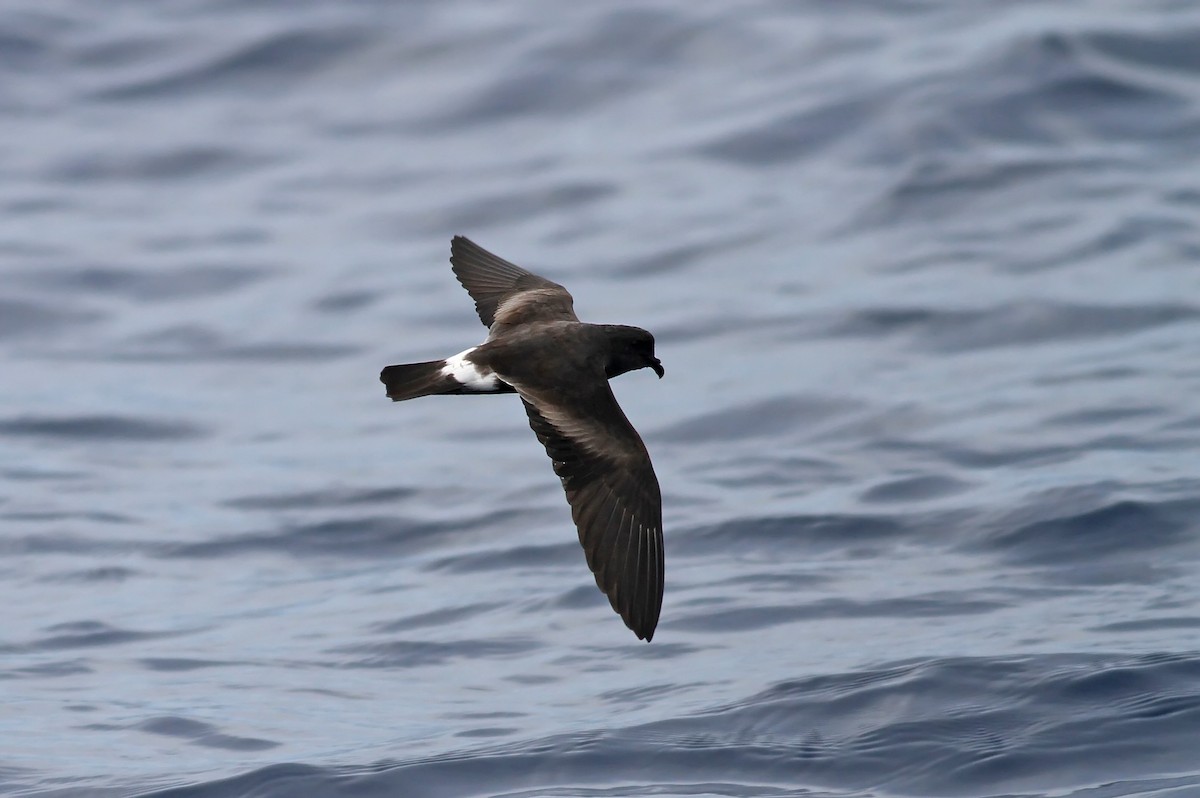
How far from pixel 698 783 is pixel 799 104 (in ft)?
31.6

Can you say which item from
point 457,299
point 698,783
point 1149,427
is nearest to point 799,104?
point 457,299

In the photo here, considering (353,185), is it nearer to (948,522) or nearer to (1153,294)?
(1153,294)

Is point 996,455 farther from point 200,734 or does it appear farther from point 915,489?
point 200,734

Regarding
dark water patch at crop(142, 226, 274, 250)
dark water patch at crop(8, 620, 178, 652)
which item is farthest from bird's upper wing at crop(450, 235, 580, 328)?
dark water patch at crop(142, 226, 274, 250)

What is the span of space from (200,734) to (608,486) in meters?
2.03

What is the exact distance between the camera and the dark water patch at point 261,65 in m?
16.0

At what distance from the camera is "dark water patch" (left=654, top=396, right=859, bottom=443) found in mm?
10516

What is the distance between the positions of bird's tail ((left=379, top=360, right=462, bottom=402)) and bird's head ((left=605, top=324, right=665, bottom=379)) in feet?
1.83

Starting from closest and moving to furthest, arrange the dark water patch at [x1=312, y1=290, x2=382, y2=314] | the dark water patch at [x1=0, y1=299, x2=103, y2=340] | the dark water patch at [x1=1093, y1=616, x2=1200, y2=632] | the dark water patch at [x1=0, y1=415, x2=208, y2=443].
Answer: the dark water patch at [x1=1093, y1=616, x2=1200, y2=632]
the dark water patch at [x1=0, y1=415, x2=208, y2=443]
the dark water patch at [x1=0, y1=299, x2=103, y2=340]
the dark water patch at [x1=312, y1=290, x2=382, y2=314]

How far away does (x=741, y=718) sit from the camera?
673 cm

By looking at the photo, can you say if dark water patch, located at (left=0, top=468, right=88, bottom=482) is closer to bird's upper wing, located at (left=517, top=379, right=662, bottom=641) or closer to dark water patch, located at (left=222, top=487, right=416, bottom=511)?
dark water patch, located at (left=222, top=487, right=416, bottom=511)

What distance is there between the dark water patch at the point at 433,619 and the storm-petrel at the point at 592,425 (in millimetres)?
2115

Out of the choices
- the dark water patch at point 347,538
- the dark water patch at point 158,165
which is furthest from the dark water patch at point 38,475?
the dark water patch at point 158,165

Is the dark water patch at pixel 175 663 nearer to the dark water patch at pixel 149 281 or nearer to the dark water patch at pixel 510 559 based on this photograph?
the dark water patch at pixel 510 559
